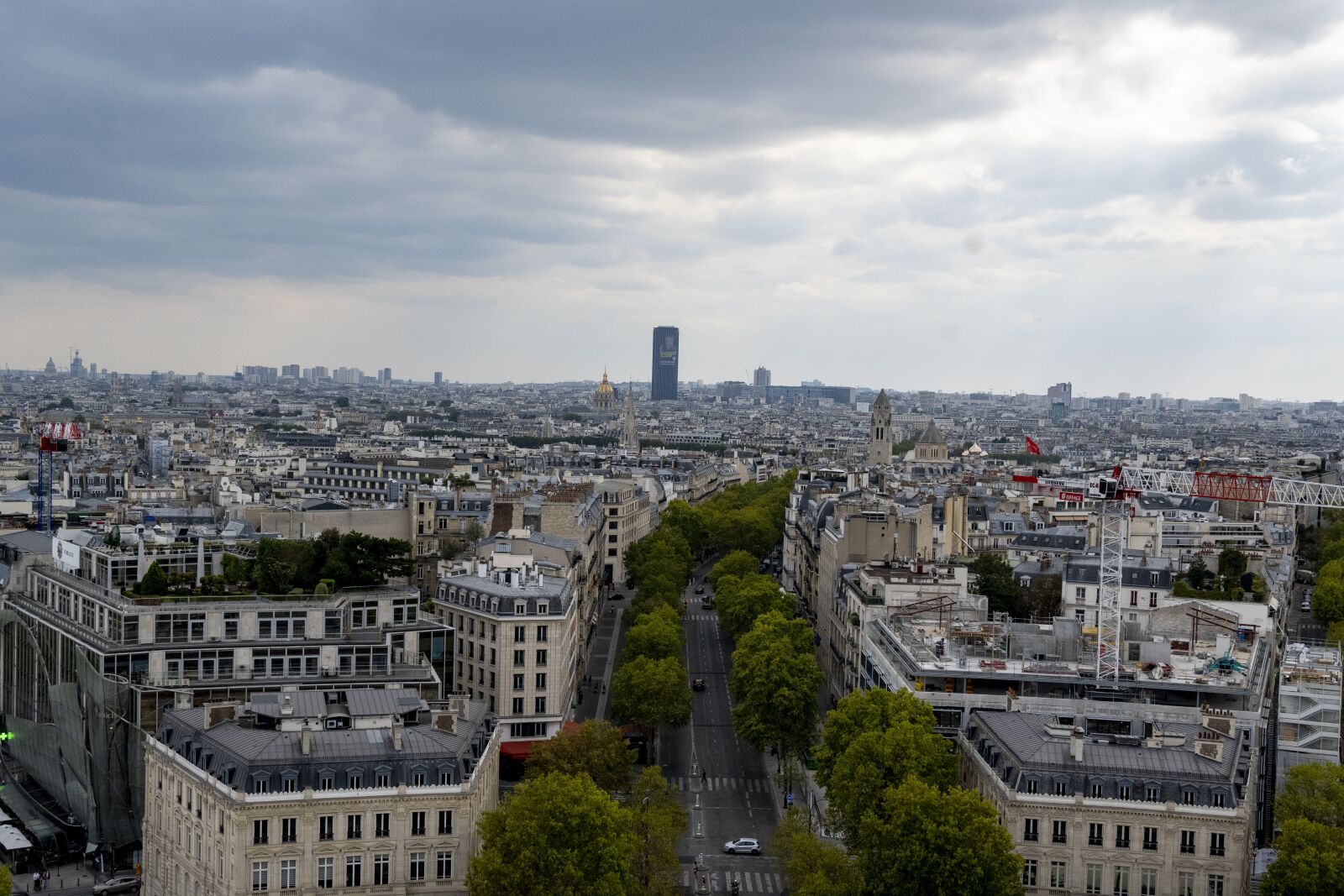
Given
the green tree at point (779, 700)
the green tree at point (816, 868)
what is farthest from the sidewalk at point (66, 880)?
the green tree at point (779, 700)

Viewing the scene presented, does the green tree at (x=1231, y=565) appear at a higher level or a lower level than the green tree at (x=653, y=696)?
higher

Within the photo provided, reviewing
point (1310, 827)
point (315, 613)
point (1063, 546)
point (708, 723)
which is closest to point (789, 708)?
point (708, 723)

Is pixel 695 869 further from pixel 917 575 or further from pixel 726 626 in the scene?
pixel 726 626

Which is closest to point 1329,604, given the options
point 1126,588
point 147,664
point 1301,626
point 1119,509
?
point 1301,626

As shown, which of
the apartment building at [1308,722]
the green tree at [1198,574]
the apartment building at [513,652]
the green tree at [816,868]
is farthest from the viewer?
the green tree at [1198,574]

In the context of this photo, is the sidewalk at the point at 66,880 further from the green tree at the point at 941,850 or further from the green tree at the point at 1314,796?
the green tree at the point at 1314,796

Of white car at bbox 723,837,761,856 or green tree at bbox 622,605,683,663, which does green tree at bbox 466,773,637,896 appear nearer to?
white car at bbox 723,837,761,856

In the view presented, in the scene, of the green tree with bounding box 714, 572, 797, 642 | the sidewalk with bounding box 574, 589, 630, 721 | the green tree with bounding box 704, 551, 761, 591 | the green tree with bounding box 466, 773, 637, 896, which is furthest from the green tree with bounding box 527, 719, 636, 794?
the green tree with bounding box 704, 551, 761, 591
